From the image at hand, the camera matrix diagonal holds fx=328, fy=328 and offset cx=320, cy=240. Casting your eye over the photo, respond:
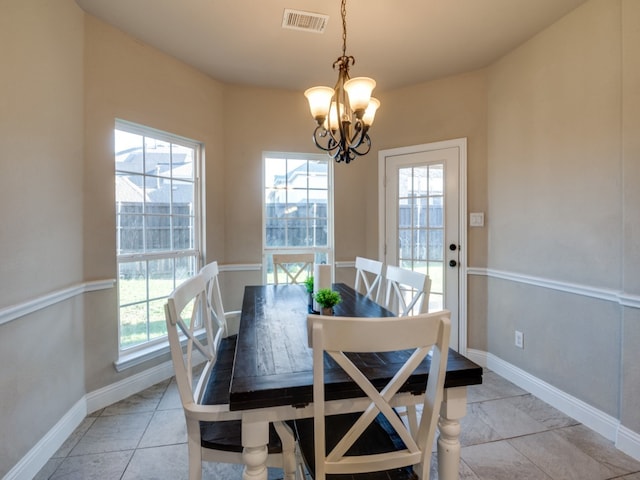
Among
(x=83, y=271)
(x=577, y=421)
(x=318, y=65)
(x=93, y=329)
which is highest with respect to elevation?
(x=318, y=65)

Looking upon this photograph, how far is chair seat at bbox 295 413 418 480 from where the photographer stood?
1042 mm

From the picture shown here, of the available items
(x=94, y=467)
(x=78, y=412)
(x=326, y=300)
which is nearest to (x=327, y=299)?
(x=326, y=300)

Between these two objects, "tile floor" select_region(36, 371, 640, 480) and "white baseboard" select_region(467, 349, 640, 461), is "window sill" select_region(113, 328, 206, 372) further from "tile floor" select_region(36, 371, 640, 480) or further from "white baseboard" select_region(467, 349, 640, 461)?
"white baseboard" select_region(467, 349, 640, 461)

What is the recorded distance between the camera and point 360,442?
1155 millimetres

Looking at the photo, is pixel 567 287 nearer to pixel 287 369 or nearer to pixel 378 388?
pixel 378 388

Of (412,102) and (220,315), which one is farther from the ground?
(412,102)

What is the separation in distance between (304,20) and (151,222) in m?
1.91

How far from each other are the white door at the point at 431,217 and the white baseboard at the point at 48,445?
2.76 m

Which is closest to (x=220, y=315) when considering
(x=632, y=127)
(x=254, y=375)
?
(x=254, y=375)

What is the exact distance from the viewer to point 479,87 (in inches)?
116

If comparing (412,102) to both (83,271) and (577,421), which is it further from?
(83,271)

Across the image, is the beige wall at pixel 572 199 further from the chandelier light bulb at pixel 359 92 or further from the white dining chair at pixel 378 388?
the white dining chair at pixel 378 388

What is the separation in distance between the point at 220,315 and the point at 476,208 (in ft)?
7.78

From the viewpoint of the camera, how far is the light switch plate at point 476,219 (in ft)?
9.71
